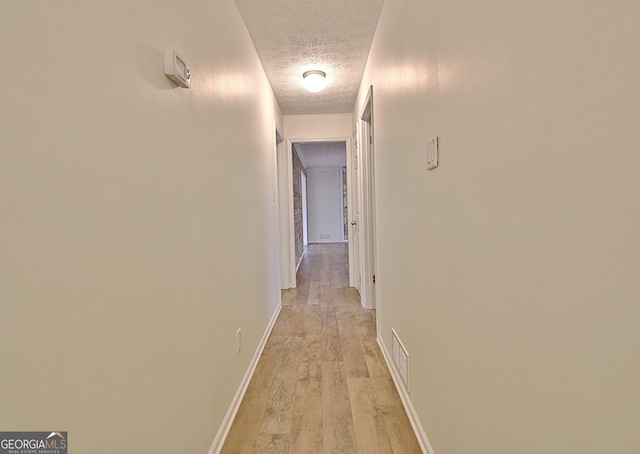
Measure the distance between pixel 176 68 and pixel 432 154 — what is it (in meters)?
0.93

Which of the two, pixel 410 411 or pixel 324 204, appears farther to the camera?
pixel 324 204

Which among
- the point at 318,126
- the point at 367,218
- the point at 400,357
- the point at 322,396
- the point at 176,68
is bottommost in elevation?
the point at 322,396

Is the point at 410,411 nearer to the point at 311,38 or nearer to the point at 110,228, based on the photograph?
the point at 110,228

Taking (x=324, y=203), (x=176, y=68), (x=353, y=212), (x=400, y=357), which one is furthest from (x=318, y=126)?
(x=324, y=203)

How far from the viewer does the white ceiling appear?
6934mm

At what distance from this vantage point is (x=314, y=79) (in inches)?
126

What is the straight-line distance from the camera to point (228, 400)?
5.55ft

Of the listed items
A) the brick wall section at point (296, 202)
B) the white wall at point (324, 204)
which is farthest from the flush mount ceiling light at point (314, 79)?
the white wall at point (324, 204)

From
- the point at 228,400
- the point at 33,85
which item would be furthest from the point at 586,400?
the point at 228,400

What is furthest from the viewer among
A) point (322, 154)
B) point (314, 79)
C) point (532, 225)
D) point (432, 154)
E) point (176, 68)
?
point (322, 154)

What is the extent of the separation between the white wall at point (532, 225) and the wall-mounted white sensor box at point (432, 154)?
2.0 inches

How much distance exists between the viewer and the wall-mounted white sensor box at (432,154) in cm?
125

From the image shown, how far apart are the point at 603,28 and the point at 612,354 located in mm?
477

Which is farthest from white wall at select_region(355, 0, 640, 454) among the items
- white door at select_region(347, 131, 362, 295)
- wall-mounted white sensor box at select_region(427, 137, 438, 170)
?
white door at select_region(347, 131, 362, 295)
